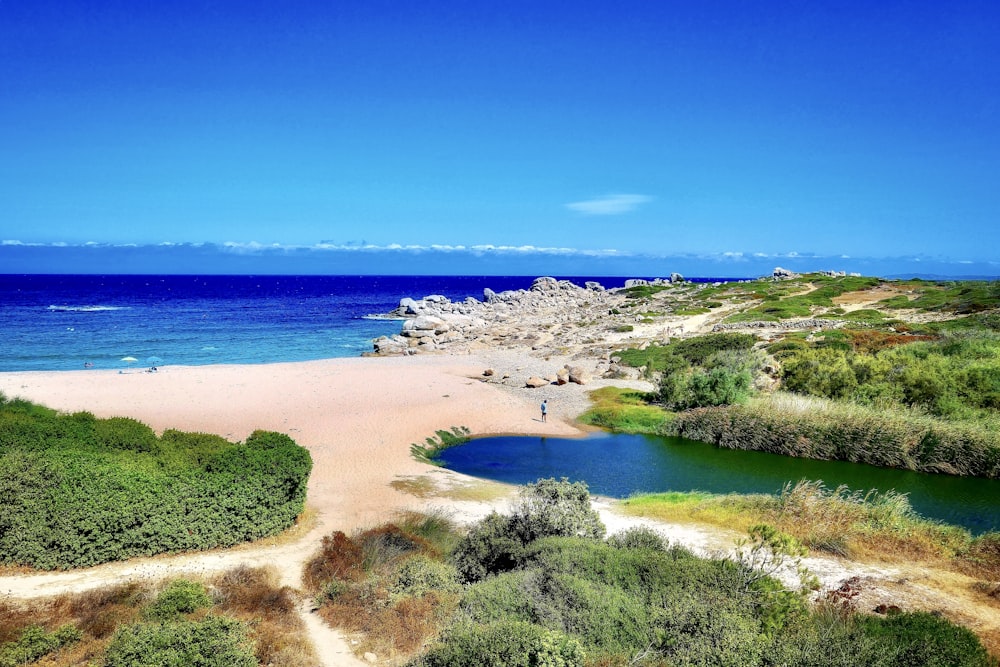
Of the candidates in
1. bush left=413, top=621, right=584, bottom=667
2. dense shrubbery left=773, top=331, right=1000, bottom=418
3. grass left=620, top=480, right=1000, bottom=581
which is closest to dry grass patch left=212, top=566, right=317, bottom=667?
bush left=413, top=621, right=584, bottom=667

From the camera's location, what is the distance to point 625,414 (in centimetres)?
3181

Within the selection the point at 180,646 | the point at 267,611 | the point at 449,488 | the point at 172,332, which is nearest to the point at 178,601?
the point at 267,611

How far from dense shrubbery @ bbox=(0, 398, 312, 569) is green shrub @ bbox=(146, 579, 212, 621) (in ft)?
10.5

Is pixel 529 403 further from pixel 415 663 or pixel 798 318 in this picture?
pixel 798 318

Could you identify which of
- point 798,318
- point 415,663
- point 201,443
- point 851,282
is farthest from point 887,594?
point 851,282

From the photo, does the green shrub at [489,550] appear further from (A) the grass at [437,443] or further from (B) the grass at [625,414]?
(B) the grass at [625,414]

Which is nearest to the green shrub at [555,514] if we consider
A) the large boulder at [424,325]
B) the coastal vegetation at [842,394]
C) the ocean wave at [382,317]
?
the coastal vegetation at [842,394]

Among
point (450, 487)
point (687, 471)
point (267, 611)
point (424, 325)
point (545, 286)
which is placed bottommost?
point (687, 471)

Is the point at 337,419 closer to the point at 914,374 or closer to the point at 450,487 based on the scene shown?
the point at 450,487

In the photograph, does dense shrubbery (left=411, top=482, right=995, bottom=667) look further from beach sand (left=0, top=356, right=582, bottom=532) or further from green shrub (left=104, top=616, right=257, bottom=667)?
beach sand (left=0, top=356, right=582, bottom=532)

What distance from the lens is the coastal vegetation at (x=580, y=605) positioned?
8.37 meters

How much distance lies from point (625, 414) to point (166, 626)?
24969 millimetres

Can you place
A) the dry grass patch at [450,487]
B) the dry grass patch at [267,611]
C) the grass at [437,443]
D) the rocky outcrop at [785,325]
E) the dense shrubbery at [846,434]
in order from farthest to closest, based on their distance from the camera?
the rocky outcrop at [785,325] → the grass at [437,443] → the dense shrubbery at [846,434] → the dry grass patch at [450,487] → the dry grass patch at [267,611]

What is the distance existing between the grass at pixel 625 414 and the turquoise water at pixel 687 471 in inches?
48.0
